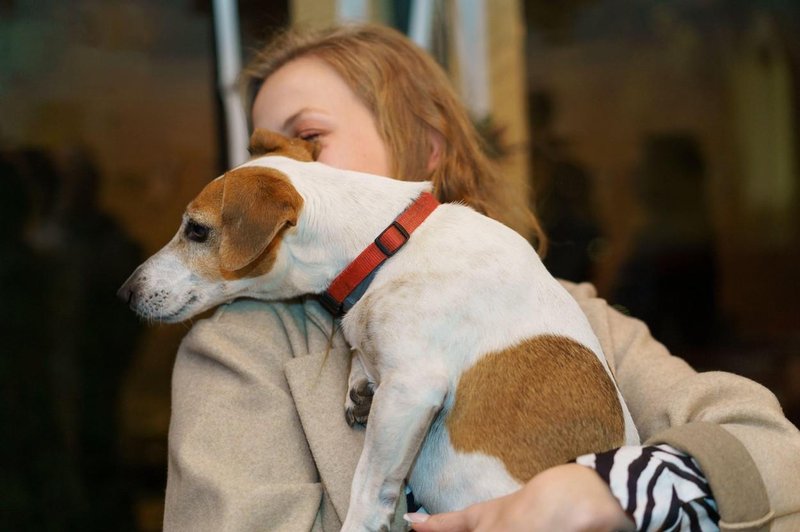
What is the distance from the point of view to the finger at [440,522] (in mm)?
1310

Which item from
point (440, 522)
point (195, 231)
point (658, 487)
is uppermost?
point (195, 231)

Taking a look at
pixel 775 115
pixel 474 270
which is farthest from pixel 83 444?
pixel 775 115

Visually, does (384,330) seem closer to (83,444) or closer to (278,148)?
(278,148)

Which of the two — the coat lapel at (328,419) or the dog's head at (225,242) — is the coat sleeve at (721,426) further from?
the dog's head at (225,242)

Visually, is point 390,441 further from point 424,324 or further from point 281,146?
point 281,146

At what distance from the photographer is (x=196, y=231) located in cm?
166

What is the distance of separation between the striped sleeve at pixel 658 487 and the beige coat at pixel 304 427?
1.1 inches

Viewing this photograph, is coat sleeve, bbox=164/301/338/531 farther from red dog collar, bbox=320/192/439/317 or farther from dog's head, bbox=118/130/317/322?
red dog collar, bbox=320/192/439/317

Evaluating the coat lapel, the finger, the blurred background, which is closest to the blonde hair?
the coat lapel

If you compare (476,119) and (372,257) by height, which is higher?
(372,257)

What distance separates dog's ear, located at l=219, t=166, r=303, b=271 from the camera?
4.97 ft

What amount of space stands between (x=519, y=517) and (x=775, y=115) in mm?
3960

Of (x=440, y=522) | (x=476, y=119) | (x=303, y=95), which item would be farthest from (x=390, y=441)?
(x=476, y=119)

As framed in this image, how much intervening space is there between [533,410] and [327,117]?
84 centimetres
